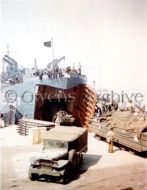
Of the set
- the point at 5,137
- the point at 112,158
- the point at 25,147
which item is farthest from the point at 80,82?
the point at 112,158

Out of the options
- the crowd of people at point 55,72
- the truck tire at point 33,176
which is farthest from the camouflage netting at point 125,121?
the crowd of people at point 55,72

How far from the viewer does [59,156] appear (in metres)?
12.4

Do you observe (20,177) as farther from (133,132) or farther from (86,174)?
(133,132)

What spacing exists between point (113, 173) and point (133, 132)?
391 centimetres

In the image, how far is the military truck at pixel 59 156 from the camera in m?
11.9

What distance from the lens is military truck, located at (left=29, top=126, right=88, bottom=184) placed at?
11.9 metres

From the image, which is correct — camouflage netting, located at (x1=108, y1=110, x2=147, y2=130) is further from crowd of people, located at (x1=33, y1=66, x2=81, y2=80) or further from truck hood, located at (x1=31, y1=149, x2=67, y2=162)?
crowd of people, located at (x1=33, y1=66, x2=81, y2=80)

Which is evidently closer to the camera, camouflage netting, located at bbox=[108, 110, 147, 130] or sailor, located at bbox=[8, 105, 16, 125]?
camouflage netting, located at bbox=[108, 110, 147, 130]

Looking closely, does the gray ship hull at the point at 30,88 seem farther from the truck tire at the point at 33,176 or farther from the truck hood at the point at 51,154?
the truck tire at the point at 33,176

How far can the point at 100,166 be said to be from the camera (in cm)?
1476

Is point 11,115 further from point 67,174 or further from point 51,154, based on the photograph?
point 67,174

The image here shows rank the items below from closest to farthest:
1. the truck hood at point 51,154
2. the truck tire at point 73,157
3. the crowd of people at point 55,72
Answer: the truck hood at point 51,154 < the truck tire at point 73,157 < the crowd of people at point 55,72

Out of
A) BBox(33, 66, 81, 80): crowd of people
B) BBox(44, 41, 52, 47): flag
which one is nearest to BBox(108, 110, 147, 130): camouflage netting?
BBox(33, 66, 81, 80): crowd of people

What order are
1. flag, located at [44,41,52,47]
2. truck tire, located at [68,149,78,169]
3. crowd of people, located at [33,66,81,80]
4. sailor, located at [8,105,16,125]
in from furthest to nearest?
flag, located at [44,41,52,47]
sailor, located at [8,105,16,125]
crowd of people, located at [33,66,81,80]
truck tire, located at [68,149,78,169]
